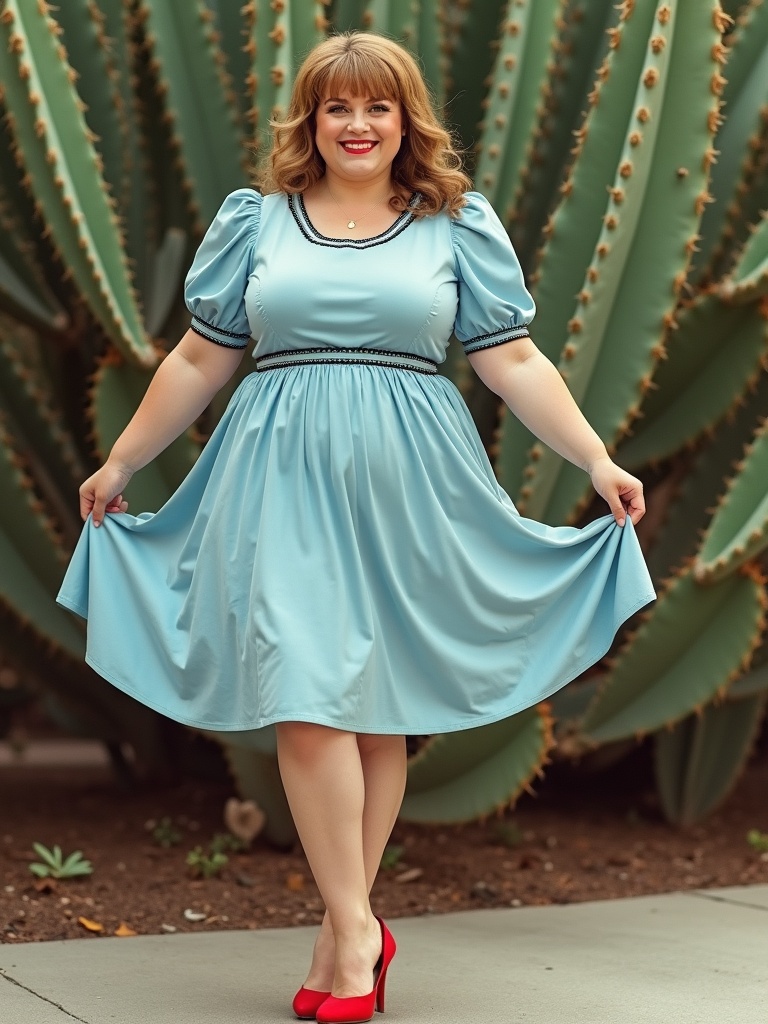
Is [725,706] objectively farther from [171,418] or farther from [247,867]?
[171,418]

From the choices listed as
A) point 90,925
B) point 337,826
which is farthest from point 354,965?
point 90,925

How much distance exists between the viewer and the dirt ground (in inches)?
148

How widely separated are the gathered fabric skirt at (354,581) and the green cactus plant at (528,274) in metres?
0.75

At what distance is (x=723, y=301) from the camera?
4.15m

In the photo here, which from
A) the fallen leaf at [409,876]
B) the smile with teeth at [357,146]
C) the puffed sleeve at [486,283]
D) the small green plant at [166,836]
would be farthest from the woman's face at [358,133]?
the small green plant at [166,836]

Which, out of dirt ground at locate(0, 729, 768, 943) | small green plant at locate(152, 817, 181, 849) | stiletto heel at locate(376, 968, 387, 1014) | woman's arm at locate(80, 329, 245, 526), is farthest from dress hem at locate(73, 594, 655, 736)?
small green plant at locate(152, 817, 181, 849)

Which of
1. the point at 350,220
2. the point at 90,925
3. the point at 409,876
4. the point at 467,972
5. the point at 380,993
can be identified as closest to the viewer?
the point at 380,993

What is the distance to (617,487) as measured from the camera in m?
2.92

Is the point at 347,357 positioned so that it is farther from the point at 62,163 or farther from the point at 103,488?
the point at 62,163

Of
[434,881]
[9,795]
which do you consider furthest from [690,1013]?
[9,795]

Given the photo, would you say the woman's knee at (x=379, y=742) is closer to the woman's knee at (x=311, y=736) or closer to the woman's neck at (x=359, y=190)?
the woman's knee at (x=311, y=736)

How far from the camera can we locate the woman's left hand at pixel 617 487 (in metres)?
2.91

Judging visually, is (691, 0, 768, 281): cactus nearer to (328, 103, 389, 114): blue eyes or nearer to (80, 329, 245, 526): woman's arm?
A: (328, 103, 389, 114): blue eyes

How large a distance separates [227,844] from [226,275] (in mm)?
1927
